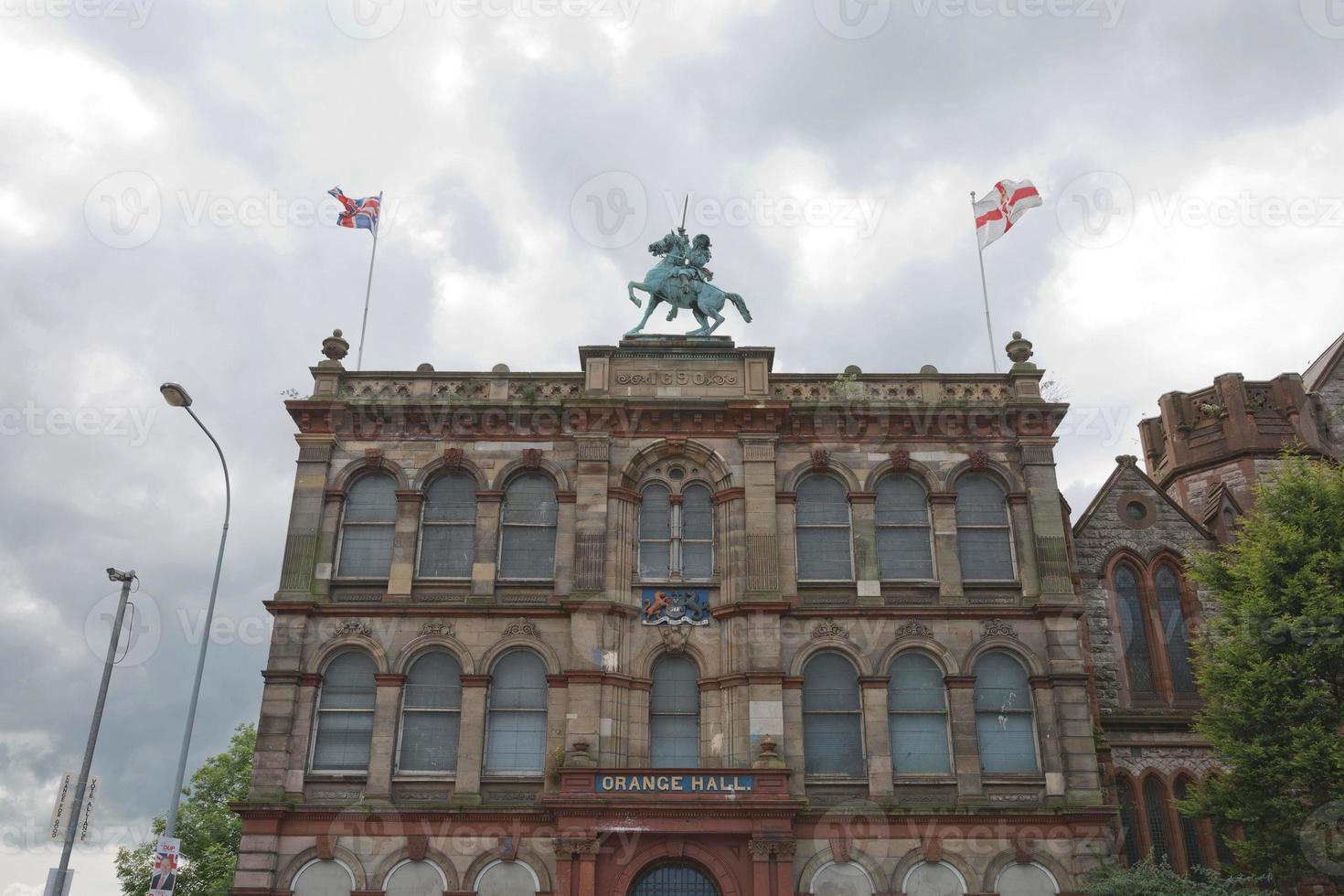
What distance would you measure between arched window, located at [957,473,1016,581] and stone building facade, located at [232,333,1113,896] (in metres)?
0.08

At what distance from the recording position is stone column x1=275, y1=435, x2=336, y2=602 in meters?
26.6

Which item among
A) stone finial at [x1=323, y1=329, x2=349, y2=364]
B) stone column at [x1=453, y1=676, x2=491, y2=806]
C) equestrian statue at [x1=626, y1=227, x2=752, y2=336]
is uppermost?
equestrian statue at [x1=626, y1=227, x2=752, y2=336]

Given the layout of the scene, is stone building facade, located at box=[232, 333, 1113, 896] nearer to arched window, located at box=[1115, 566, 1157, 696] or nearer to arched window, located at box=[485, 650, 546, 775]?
arched window, located at box=[485, 650, 546, 775]

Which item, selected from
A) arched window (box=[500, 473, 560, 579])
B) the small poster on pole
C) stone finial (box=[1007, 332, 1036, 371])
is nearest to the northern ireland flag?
stone finial (box=[1007, 332, 1036, 371])

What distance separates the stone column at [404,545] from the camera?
26734 mm

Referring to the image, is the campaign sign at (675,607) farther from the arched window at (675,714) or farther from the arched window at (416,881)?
the arched window at (416,881)

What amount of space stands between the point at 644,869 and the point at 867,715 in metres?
6.24

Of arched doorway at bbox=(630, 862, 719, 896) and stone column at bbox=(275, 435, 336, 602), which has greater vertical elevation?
stone column at bbox=(275, 435, 336, 602)

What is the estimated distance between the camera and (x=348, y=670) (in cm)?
2616

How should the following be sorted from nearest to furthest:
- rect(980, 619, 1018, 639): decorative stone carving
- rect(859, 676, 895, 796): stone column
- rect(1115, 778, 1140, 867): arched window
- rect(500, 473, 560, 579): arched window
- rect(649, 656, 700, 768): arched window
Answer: rect(859, 676, 895, 796): stone column < rect(649, 656, 700, 768): arched window < rect(980, 619, 1018, 639): decorative stone carving < rect(500, 473, 560, 579): arched window < rect(1115, 778, 1140, 867): arched window

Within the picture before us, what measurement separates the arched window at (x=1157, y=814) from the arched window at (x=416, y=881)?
17.5 metres

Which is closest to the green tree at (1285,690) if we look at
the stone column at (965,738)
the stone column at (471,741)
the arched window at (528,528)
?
the stone column at (965,738)

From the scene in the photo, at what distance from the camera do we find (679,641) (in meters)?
26.3

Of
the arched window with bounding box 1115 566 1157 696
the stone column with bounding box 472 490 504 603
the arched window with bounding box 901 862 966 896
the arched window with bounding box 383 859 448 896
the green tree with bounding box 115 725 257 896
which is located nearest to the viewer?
the arched window with bounding box 383 859 448 896
